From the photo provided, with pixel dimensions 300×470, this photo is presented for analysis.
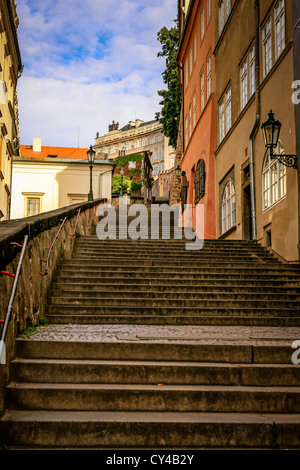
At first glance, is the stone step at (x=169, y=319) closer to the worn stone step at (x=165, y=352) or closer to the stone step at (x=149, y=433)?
the worn stone step at (x=165, y=352)

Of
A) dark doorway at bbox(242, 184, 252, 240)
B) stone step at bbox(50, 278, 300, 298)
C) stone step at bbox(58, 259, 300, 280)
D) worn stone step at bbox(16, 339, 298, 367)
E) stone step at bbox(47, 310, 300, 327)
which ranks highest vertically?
dark doorway at bbox(242, 184, 252, 240)

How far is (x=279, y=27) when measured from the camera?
43.2 feet

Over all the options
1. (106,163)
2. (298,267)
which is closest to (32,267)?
(298,267)

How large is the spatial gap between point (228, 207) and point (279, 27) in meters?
7.10

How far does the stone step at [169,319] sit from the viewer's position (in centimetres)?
778

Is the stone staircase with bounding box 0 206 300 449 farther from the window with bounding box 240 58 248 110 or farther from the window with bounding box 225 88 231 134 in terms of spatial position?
the window with bounding box 225 88 231 134

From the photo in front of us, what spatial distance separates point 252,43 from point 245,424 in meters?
14.2

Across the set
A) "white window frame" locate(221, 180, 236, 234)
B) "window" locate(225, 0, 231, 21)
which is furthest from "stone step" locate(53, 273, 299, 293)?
"window" locate(225, 0, 231, 21)

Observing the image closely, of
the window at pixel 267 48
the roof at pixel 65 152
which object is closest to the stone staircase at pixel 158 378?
the window at pixel 267 48

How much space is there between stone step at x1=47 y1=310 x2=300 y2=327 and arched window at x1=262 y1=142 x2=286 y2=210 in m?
4.95

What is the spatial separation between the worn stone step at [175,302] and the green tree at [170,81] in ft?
97.8

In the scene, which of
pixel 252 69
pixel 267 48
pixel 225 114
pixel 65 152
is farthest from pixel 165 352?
pixel 65 152

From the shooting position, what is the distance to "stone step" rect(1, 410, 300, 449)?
13.9 feet

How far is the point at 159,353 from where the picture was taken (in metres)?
5.40
